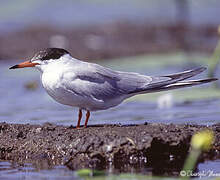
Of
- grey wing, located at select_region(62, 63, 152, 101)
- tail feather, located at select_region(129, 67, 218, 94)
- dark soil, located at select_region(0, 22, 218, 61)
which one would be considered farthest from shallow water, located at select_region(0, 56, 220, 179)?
dark soil, located at select_region(0, 22, 218, 61)

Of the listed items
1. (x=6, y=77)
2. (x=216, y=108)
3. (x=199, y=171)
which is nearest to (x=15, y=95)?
(x=6, y=77)

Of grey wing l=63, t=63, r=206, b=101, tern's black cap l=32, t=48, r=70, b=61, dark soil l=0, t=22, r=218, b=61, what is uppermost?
dark soil l=0, t=22, r=218, b=61

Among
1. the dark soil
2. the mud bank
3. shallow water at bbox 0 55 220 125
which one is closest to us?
the mud bank

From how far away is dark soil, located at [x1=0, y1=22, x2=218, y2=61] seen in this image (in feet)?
47.2

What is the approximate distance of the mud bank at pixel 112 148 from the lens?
5.57 m

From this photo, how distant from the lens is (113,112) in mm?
8578

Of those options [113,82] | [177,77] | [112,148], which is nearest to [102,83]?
[113,82]

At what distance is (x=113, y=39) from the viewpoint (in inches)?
Answer: 639

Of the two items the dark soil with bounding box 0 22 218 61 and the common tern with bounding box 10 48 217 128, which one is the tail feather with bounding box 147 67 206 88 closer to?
the common tern with bounding box 10 48 217 128

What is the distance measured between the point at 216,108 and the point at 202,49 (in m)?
6.40

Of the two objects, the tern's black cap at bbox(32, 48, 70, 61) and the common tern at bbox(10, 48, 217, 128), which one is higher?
the tern's black cap at bbox(32, 48, 70, 61)

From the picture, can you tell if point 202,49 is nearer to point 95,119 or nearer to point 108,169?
point 95,119

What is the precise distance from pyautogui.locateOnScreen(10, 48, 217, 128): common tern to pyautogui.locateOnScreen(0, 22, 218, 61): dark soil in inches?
280

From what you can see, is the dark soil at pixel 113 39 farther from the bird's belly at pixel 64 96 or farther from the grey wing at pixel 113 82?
the bird's belly at pixel 64 96
